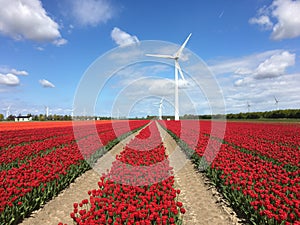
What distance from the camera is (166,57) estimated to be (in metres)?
44.0

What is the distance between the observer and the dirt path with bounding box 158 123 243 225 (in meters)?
5.88

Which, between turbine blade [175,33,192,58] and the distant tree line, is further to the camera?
the distant tree line

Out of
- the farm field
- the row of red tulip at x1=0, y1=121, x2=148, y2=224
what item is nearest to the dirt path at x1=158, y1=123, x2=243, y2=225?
the farm field

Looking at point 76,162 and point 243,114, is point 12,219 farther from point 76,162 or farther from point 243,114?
point 243,114

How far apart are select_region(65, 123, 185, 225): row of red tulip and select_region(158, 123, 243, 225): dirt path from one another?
44cm

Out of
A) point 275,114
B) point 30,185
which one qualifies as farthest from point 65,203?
point 275,114

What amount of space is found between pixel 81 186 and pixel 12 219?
3.31 meters

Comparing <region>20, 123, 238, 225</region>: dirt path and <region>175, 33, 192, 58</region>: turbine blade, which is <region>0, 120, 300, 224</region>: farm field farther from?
<region>175, 33, 192, 58</region>: turbine blade

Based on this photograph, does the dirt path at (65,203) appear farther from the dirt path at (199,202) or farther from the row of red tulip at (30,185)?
the dirt path at (199,202)

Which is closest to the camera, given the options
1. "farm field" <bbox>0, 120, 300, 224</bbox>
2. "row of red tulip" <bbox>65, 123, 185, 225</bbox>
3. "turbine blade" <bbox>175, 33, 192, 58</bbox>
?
"row of red tulip" <bbox>65, 123, 185, 225</bbox>

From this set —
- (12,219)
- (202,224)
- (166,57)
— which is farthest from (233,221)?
(166,57)

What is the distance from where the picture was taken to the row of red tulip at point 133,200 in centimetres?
428

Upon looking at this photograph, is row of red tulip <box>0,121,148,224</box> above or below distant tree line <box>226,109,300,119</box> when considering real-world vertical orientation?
below

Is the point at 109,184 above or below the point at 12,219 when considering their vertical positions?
above
